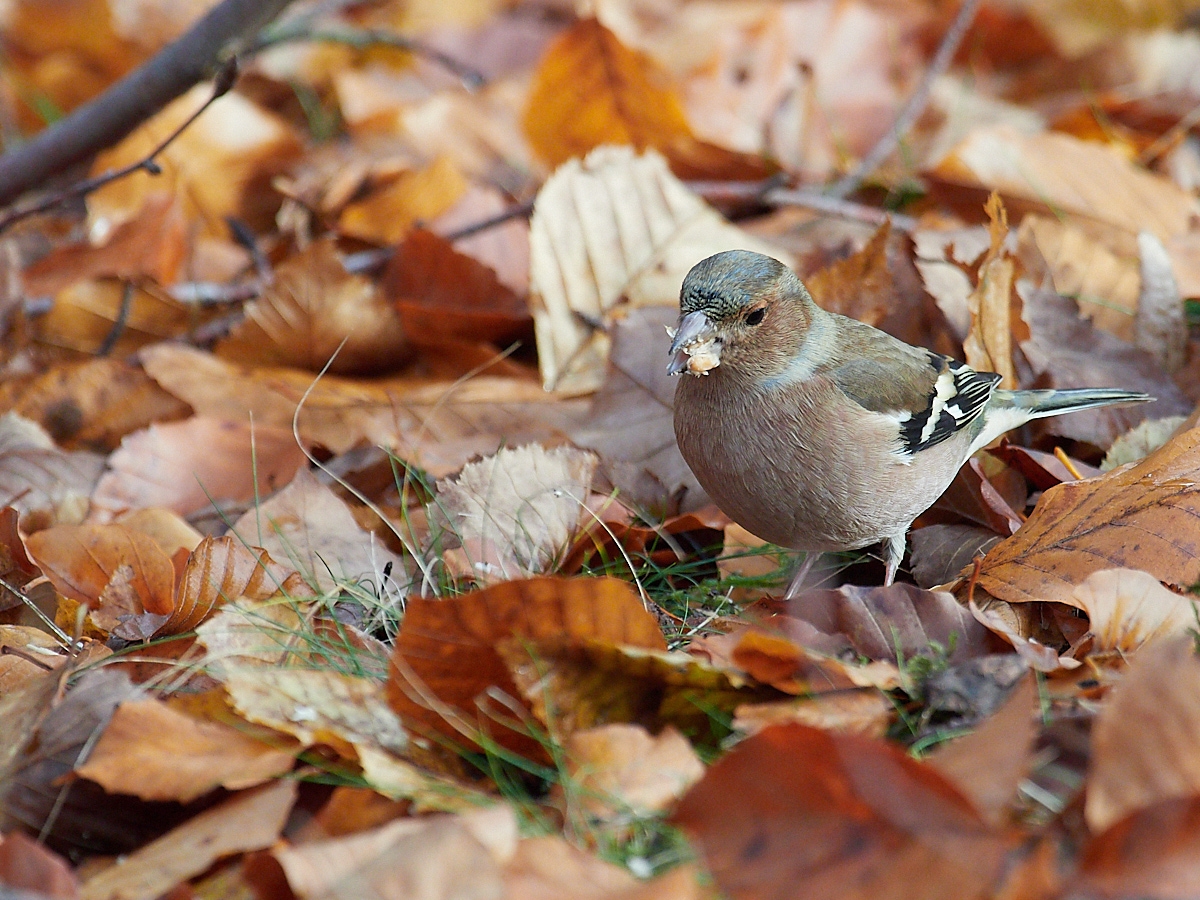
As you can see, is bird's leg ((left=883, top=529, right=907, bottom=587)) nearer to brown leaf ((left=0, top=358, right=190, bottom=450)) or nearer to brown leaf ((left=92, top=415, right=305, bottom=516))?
brown leaf ((left=92, top=415, right=305, bottom=516))

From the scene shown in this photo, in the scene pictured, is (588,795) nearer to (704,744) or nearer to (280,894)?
(704,744)

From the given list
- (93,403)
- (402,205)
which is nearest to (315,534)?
(93,403)

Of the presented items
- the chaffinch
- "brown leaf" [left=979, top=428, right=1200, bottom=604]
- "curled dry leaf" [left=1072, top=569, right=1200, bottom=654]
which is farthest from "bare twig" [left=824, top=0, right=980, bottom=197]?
"curled dry leaf" [left=1072, top=569, right=1200, bottom=654]

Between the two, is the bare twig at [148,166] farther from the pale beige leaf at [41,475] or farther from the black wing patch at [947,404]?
the black wing patch at [947,404]

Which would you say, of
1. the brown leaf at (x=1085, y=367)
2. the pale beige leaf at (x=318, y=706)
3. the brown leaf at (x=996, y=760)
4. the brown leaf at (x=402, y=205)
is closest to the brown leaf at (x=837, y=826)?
the brown leaf at (x=996, y=760)

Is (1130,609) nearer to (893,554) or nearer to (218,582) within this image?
(893,554)

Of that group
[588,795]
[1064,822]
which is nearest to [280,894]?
[588,795]
